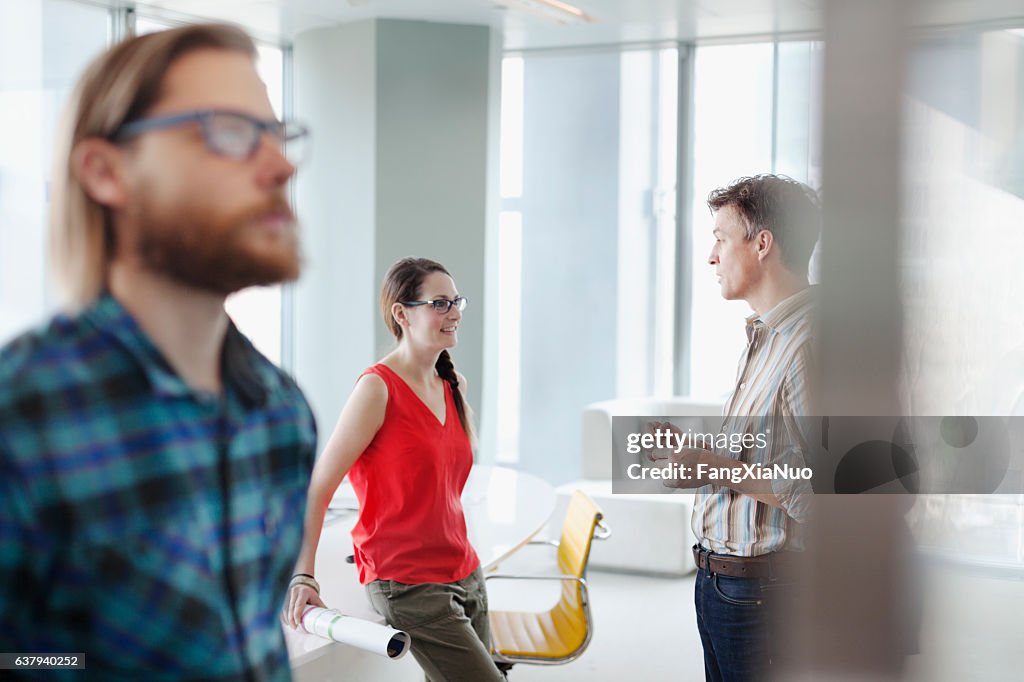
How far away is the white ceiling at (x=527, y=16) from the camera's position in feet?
16.4

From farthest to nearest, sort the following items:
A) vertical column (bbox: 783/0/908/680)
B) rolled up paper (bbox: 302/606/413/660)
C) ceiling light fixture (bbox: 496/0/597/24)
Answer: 1. ceiling light fixture (bbox: 496/0/597/24)
2. rolled up paper (bbox: 302/606/413/660)
3. vertical column (bbox: 783/0/908/680)

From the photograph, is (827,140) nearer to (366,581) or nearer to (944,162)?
(944,162)

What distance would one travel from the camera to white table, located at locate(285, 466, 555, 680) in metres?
2.06

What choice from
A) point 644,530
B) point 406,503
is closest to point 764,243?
point 406,503

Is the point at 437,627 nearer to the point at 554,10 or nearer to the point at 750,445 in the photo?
the point at 750,445

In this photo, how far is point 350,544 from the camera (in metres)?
2.69

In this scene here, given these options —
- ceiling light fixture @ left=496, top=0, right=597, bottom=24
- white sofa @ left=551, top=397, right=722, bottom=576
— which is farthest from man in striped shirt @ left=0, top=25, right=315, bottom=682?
ceiling light fixture @ left=496, top=0, right=597, bottom=24

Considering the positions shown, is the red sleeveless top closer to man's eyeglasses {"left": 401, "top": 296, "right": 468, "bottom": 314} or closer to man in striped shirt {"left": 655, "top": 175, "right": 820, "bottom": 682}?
man's eyeglasses {"left": 401, "top": 296, "right": 468, "bottom": 314}

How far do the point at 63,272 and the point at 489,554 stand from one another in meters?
1.97

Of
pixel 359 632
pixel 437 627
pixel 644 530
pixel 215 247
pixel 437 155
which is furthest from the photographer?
pixel 437 155

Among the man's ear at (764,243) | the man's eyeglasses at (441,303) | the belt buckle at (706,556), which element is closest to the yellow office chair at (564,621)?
the man's eyeglasses at (441,303)

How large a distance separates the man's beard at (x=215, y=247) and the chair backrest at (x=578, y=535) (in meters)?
2.07

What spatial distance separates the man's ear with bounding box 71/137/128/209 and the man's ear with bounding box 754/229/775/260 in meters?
1.27

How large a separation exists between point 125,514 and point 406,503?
1.44 m
